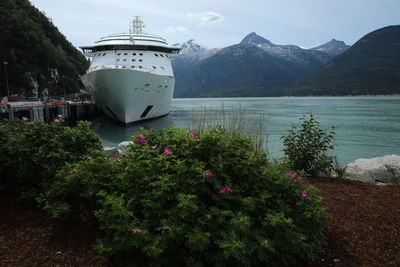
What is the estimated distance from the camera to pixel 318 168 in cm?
671

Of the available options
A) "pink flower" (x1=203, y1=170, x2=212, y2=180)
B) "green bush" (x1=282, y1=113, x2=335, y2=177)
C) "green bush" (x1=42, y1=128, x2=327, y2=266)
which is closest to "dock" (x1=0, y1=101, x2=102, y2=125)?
"green bush" (x1=282, y1=113, x2=335, y2=177)

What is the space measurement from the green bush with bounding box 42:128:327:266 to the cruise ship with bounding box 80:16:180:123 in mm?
21480

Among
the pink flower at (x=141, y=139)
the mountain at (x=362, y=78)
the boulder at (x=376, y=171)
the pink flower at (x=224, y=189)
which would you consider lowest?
the boulder at (x=376, y=171)

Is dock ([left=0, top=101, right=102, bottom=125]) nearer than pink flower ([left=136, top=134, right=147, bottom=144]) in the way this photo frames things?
No

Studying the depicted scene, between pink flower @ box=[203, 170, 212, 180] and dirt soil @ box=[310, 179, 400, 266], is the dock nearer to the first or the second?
pink flower @ box=[203, 170, 212, 180]

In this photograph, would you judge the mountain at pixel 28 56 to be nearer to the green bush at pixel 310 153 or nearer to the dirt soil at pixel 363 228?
the green bush at pixel 310 153

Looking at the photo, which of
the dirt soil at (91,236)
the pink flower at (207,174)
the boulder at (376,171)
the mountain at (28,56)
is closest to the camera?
the pink flower at (207,174)

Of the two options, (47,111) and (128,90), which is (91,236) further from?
(47,111)

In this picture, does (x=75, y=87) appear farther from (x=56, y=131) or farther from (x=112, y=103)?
(x=56, y=131)

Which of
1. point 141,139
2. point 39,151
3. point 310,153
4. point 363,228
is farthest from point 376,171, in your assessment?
point 39,151

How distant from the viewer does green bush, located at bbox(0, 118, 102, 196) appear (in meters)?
4.29

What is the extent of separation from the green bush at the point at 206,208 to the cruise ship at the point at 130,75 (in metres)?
21.5

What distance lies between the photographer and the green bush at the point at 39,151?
4293mm

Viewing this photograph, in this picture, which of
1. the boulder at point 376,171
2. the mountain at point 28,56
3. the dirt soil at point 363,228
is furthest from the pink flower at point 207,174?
A: the mountain at point 28,56
